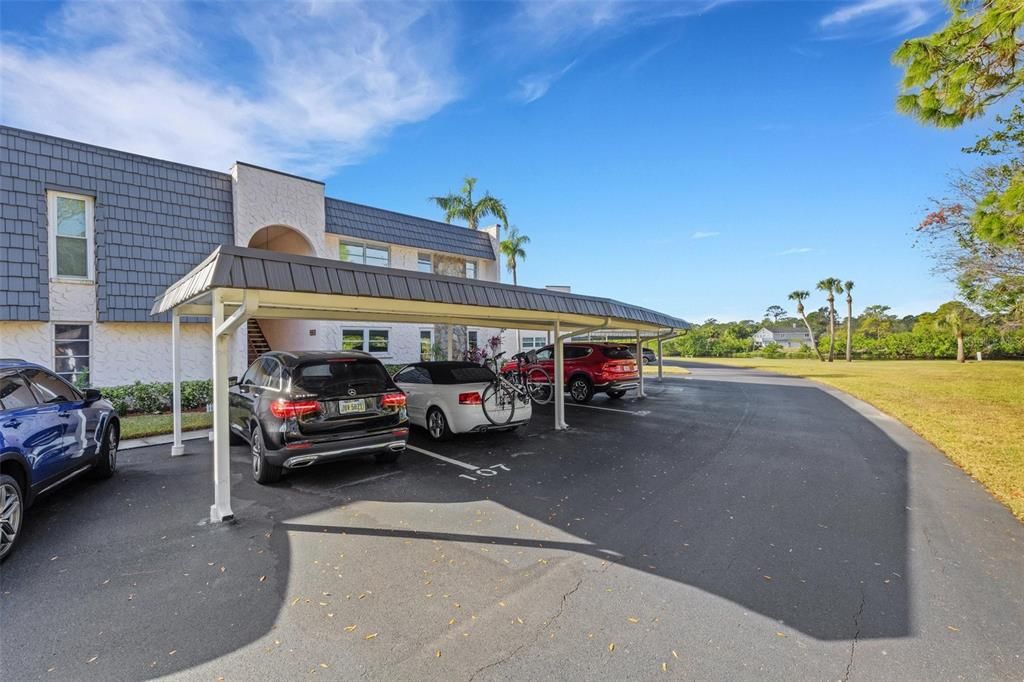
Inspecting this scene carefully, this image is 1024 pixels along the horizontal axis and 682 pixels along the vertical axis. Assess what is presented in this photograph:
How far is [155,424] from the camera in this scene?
Result: 8969 millimetres

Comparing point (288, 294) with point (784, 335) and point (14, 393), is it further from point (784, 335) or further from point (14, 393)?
point (784, 335)

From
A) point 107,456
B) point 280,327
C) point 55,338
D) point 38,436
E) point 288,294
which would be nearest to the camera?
point 38,436

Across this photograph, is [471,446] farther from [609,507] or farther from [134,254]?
[134,254]

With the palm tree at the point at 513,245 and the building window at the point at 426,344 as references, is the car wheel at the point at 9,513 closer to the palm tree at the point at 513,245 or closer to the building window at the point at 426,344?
the building window at the point at 426,344

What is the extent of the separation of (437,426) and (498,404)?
1.18 meters

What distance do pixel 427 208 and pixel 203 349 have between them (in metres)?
12.6

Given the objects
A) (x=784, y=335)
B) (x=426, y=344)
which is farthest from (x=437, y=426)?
(x=784, y=335)

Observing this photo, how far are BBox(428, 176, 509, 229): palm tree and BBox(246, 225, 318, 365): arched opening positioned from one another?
26.0ft

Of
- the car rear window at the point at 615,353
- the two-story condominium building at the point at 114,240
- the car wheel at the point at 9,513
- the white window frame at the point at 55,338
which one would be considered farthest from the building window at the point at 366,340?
the car wheel at the point at 9,513

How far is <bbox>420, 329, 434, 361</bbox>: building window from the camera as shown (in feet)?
59.5

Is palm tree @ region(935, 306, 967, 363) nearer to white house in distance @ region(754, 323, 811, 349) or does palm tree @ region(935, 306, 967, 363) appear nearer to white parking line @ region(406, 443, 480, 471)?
white parking line @ region(406, 443, 480, 471)

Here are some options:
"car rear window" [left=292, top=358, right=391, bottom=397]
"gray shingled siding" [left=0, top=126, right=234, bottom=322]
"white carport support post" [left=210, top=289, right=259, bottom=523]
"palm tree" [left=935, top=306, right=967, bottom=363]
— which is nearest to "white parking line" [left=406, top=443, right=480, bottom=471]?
"car rear window" [left=292, top=358, right=391, bottom=397]

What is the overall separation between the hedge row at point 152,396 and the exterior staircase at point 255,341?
3891mm

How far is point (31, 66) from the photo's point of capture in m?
7.57
